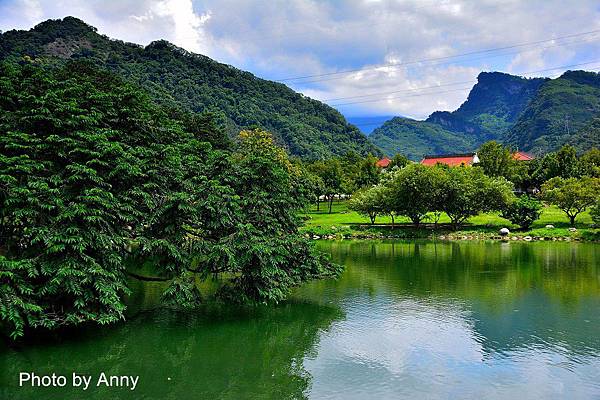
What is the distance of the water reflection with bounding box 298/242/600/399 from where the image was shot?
13.2 m

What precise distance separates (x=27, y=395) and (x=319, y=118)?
6180 inches

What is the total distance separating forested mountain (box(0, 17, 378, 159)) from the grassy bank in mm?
71761

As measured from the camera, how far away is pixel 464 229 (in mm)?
50438

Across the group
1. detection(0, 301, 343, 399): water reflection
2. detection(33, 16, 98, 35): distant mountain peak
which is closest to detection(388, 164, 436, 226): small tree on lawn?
detection(0, 301, 343, 399): water reflection

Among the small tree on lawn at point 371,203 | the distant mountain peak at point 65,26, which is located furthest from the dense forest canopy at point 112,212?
the distant mountain peak at point 65,26

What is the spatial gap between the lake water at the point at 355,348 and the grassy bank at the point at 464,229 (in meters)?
21.6

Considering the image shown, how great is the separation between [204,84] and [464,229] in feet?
350

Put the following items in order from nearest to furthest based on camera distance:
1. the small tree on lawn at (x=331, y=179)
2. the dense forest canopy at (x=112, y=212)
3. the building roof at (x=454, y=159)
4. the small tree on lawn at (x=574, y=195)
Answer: the dense forest canopy at (x=112, y=212)
the small tree on lawn at (x=574, y=195)
the small tree on lawn at (x=331, y=179)
the building roof at (x=454, y=159)

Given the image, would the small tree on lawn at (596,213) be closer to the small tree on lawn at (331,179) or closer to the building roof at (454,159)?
the small tree on lawn at (331,179)

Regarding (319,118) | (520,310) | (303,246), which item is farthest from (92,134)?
(319,118)

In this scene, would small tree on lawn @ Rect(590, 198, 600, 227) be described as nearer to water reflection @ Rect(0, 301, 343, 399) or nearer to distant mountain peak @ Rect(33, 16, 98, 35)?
water reflection @ Rect(0, 301, 343, 399)

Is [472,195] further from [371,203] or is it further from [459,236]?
[371,203]

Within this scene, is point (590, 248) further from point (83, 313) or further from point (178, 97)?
point (178, 97)

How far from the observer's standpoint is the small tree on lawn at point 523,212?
47750 millimetres
